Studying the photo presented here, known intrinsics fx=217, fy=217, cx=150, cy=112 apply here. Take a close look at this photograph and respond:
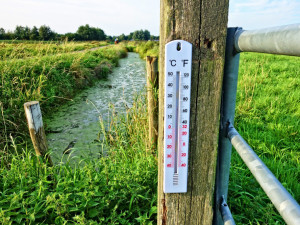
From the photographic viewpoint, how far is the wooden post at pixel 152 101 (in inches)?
92.7

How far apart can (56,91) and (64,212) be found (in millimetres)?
4429

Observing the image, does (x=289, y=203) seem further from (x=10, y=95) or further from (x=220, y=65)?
(x=10, y=95)

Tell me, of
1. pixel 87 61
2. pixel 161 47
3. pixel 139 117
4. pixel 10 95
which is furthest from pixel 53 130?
pixel 87 61

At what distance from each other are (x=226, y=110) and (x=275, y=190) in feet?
1.29

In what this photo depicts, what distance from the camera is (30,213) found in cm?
145

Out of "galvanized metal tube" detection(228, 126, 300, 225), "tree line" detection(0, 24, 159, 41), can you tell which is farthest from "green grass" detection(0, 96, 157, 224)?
"tree line" detection(0, 24, 159, 41)

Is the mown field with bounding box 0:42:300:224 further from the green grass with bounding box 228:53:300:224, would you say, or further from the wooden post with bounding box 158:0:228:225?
the wooden post with bounding box 158:0:228:225

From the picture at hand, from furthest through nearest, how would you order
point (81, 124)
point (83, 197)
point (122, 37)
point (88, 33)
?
point (122, 37), point (88, 33), point (81, 124), point (83, 197)

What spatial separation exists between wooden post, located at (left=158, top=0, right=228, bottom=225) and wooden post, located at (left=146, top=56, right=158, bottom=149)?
58.1 inches

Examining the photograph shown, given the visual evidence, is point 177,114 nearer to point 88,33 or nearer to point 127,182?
point 127,182

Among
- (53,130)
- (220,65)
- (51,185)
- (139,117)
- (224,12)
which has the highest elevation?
(224,12)

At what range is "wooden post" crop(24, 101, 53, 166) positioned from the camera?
79.9 inches

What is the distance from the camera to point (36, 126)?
2.11 meters

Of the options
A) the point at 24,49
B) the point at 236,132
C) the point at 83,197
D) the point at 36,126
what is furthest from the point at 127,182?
the point at 24,49
